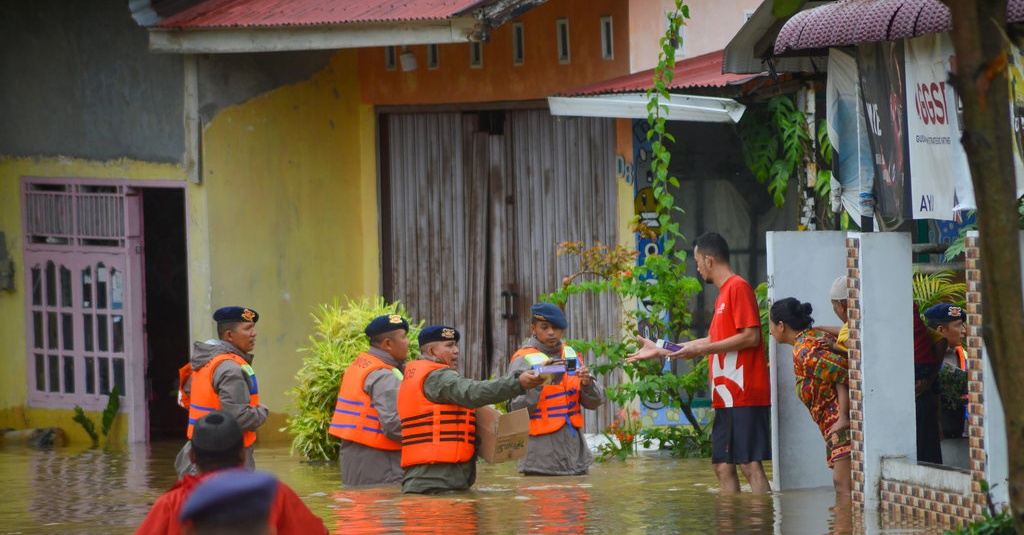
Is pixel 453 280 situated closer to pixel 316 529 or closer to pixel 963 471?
pixel 963 471

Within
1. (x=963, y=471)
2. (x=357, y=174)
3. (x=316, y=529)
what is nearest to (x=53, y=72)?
(x=357, y=174)

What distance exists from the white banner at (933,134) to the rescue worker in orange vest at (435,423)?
3001mm

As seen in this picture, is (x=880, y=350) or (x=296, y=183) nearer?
(x=880, y=350)

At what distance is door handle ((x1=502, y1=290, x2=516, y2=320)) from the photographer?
15.9 meters

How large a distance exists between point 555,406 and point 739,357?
189cm

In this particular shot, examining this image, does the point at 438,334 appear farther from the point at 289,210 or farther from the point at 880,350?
the point at 289,210

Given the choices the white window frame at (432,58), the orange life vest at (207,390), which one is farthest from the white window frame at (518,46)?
the orange life vest at (207,390)

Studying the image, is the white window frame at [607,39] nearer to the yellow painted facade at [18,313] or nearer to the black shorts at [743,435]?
the yellow painted facade at [18,313]

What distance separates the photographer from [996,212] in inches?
166

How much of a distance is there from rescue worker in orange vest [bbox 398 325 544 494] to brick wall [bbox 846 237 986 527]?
2360mm

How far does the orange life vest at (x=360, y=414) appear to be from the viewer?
1177 centimetres

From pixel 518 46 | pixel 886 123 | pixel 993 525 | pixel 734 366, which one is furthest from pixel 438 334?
pixel 518 46

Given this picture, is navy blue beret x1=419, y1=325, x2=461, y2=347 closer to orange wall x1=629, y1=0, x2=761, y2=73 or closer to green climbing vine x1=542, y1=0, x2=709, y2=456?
green climbing vine x1=542, y1=0, x2=709, y2=456

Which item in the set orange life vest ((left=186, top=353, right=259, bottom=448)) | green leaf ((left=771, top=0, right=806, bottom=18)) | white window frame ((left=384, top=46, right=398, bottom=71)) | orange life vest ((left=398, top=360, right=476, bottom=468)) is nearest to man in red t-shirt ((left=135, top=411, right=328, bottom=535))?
green leaf ((left=771, top=0, right=806, bottom=18))
